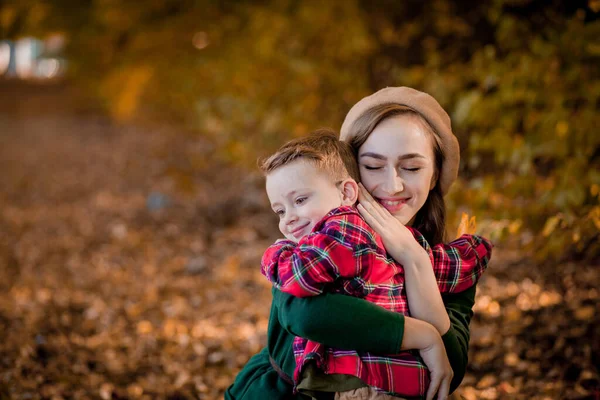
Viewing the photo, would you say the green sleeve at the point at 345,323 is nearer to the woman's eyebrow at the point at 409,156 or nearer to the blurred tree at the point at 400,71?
the woman's eyebrow at the point at 409,156

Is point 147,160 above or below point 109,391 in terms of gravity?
above

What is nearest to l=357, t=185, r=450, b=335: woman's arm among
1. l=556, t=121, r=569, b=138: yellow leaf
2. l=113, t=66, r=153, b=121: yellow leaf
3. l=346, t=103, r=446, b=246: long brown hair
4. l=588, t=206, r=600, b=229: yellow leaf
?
l=346, t=103, r=446, b=246: long brown hair

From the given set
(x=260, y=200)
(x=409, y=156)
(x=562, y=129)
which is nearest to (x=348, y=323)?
(x=409, y=156)

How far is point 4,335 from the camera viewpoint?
4598mm

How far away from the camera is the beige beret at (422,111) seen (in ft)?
7.00

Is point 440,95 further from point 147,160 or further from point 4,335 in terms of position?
point 147,160

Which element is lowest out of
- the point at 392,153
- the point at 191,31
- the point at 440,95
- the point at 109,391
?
the point at 109,391

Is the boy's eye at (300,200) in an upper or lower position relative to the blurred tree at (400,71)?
lower

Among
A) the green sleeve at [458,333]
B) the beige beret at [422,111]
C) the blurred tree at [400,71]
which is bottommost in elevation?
the green sleeve at [458,333]

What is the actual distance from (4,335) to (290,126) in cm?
302

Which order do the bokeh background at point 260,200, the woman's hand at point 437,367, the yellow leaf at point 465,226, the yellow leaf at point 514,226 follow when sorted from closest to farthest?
1. the woman's hand at point 437,367
2. the yellow leaf at point 465,226
3. the yellow leaf at point 514,226
4. the bokeh background at point 260,200

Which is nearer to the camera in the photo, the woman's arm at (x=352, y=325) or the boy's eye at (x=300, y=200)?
the woman's arm at (x=352, y=325)

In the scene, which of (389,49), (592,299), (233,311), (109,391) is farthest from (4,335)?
(592,299)

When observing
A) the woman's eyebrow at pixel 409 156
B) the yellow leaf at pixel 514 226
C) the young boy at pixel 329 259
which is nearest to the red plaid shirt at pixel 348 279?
the young boy at pixel 329 259
